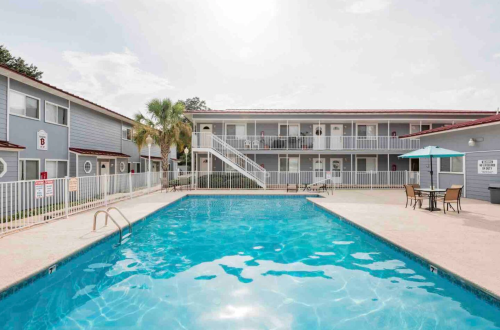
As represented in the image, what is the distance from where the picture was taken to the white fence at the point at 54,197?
6.65m

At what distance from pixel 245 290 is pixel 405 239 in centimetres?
376

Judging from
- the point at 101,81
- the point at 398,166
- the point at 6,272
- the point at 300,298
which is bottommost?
the point at 300,298

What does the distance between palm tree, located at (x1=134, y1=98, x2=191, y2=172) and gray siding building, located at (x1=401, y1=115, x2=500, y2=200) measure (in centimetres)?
1567

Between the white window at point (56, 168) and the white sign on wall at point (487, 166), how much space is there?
2031cm

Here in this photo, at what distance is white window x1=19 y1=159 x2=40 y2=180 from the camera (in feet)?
34.5

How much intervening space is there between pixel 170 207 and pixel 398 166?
60.4ft

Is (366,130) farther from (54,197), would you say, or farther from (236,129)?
(54,197)

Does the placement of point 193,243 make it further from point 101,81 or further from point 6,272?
point 101,81

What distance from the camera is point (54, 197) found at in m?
8.03

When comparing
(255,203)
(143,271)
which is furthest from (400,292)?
(255,203)

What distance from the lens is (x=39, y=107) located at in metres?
11.4

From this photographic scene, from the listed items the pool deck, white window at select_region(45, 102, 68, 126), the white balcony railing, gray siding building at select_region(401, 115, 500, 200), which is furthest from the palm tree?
gray siding building at select_region(401, 115, 500, 200)

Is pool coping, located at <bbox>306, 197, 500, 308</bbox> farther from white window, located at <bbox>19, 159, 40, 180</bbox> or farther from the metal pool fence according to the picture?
white window, located at <bbox>19, 159, 40, 180</bbox>

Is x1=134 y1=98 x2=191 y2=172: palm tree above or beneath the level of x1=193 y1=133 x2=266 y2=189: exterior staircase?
above
